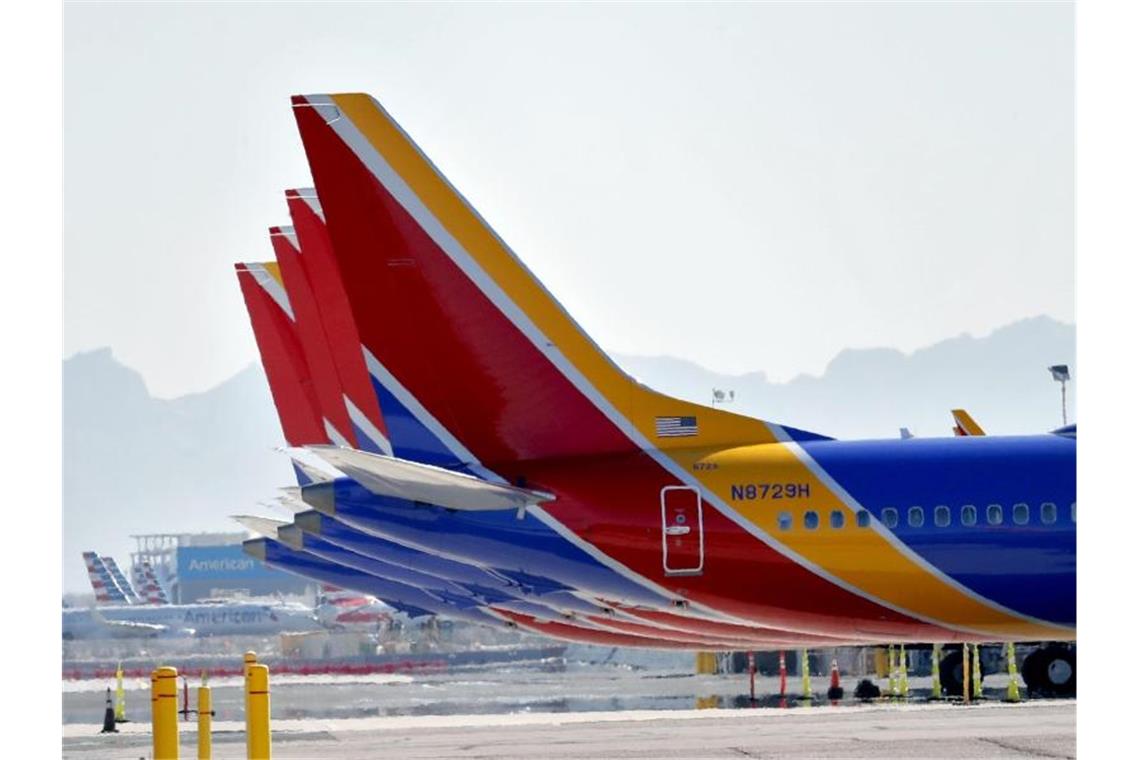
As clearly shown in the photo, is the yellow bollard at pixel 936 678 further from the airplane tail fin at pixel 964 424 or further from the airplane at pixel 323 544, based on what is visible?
the airplane at pixel 323 544

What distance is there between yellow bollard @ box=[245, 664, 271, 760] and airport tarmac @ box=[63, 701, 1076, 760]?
6729 millimetres

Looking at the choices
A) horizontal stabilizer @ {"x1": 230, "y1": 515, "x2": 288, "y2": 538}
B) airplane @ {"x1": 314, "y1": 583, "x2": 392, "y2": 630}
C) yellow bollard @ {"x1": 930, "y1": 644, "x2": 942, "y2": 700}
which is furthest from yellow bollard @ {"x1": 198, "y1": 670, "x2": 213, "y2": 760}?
airplane @ {"x1": 314, "y1": 583, "x2": 392, "y2": 630}

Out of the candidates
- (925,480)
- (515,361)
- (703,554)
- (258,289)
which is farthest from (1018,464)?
(258,289)

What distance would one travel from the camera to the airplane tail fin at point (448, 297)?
840 inches

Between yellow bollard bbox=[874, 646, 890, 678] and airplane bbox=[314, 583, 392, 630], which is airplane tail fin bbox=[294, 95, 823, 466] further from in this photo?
A: airplane bbox=[314, 583, 392, 630]

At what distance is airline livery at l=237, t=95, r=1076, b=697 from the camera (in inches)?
816

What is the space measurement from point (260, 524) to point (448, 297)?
954 centimetres

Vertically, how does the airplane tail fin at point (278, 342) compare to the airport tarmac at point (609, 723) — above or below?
above

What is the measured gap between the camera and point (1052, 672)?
1214 inches

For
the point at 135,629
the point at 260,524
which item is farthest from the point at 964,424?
the point at 135,629

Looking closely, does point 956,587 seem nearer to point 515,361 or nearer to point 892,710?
point 515,361

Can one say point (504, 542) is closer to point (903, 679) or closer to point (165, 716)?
point (165, 716)

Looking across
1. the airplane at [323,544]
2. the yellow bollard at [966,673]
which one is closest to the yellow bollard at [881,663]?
the yellow bollard at [966,673]

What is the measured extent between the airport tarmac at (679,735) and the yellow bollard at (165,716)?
756 centimetres
